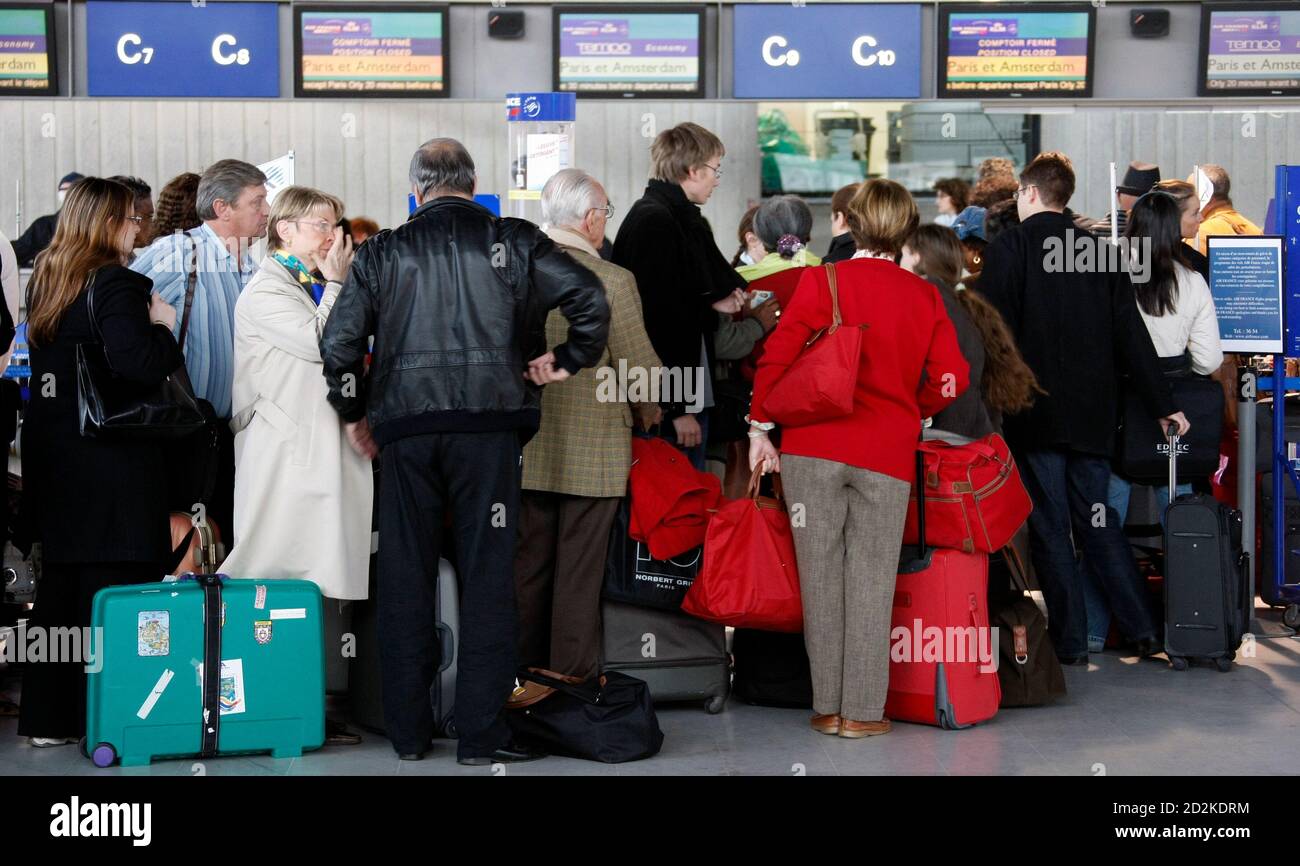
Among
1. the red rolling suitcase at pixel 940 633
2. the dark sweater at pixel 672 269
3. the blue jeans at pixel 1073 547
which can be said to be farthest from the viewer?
the blue jeans at pixel 1073 547

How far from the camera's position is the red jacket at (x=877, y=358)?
446 centimetres

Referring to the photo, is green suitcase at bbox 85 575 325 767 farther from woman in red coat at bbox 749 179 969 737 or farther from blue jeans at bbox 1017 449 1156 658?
blue jeans at bbox 1017 449 1156 658

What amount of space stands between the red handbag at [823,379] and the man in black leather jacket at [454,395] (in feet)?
1.92

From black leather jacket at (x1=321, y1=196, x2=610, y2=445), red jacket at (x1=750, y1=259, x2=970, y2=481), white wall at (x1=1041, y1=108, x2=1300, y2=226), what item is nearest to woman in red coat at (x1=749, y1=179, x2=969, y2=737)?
red jacket at (x1=750, y1=259, x2=970, y2=481)

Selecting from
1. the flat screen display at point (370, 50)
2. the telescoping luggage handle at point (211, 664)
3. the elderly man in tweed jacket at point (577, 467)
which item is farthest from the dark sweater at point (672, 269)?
the flat screen display at point (370, 50)

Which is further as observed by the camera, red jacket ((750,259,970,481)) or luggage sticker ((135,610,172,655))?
red jacket ((750,259,970,481))

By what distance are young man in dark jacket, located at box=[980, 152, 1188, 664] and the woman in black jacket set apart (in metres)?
3.01

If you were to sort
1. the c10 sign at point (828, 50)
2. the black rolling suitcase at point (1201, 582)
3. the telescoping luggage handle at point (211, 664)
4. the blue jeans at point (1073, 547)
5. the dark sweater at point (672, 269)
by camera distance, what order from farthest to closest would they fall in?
the c10 sign at point (828, 50) < the blue jeans at point (1073, 547) < the black rolling suitcase at point (1201, 582) < the dark sweater at point (672, 269) < the telescoping luggage handle at point (211, 664)

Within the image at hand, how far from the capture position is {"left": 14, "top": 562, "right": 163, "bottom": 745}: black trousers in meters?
4.39

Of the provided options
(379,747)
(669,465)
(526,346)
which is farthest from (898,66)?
(379,747)

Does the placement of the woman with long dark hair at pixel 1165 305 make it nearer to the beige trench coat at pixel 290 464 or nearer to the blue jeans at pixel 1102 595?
the blue jeans at pixel 1102 595

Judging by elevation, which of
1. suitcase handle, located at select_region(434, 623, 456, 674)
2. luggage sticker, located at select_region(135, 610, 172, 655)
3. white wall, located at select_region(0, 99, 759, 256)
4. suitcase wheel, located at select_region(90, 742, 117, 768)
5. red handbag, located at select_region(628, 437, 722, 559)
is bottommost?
suitcase wheel, located at select_region(90, 742, 117, 768)
